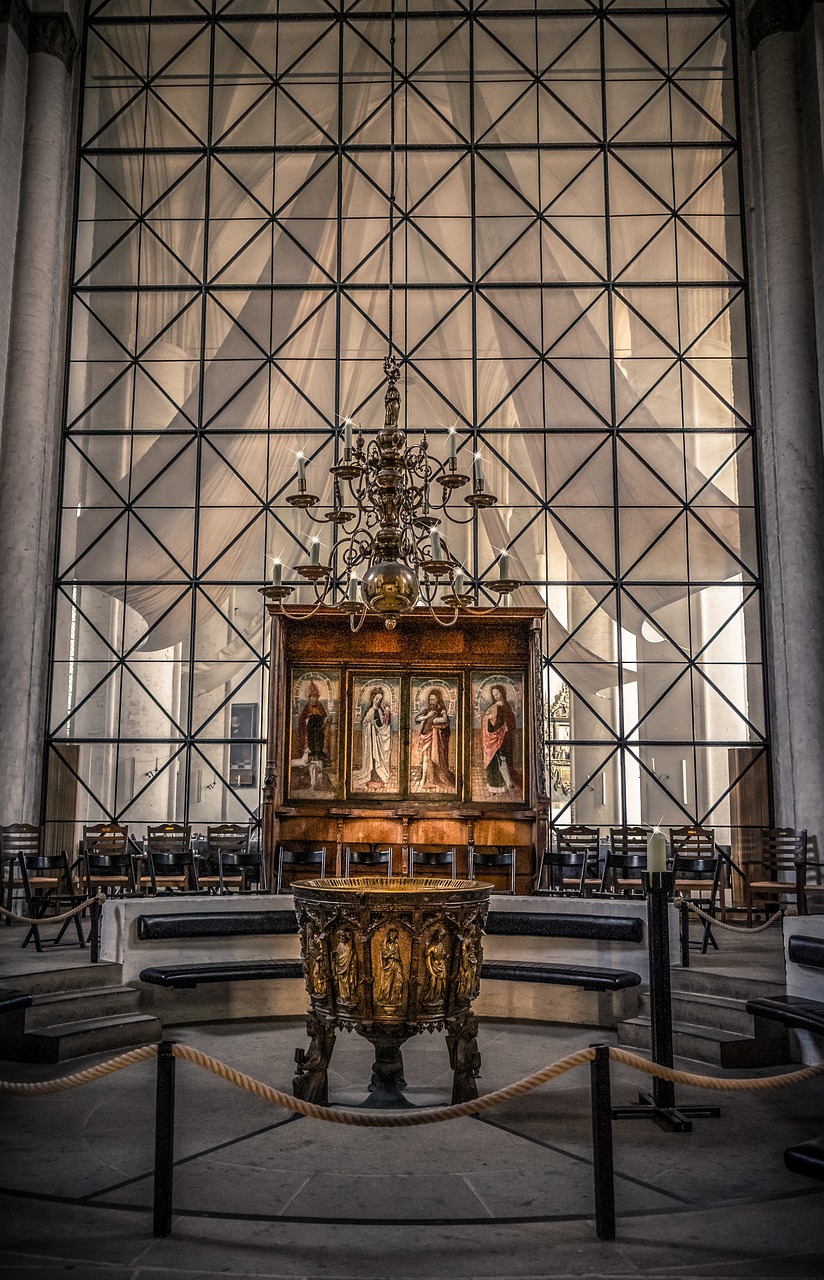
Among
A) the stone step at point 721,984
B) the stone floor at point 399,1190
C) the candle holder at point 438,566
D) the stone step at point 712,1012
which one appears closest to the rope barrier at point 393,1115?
the stone floor at point 399,1190

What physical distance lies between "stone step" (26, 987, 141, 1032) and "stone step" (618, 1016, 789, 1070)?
3159mm

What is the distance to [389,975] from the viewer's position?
190 inches

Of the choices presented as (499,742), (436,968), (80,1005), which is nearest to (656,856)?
(436,968)

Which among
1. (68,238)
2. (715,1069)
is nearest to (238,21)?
(68,238)

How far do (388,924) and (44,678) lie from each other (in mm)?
8941

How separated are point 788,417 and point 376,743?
20.7 feet

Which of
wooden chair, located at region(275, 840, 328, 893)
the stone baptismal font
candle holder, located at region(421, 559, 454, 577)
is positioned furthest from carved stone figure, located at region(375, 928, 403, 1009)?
wooden chair, located at region(275, 840, 328, 893)

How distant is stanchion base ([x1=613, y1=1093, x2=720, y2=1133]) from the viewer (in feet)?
15.1

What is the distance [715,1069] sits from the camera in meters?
5.50

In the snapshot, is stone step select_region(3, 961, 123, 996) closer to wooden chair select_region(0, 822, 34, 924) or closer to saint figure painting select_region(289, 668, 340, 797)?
wooden chair select_region(0, 822, 34, 924)

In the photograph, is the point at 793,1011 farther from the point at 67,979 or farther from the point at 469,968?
the point at 67,979

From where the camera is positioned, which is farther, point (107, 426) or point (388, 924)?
point (107, 426)

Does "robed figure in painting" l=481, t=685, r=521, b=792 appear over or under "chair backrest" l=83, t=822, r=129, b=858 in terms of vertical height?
over

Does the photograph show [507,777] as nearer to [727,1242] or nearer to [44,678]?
[44,678]
